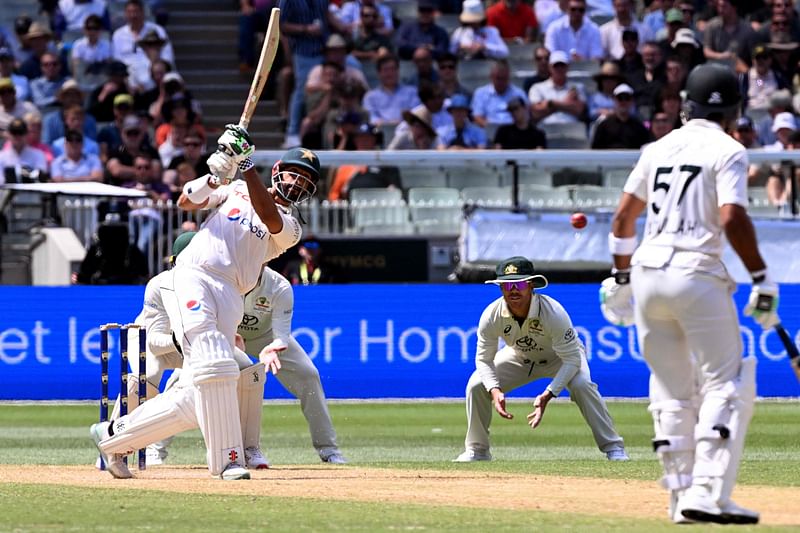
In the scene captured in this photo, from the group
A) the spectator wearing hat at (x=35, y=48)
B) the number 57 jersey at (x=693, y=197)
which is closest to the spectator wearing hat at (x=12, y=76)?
the spectator wearing hat at (x=35, y=48)

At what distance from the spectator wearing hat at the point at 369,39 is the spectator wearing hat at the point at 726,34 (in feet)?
15.4

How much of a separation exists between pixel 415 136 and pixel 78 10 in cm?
628

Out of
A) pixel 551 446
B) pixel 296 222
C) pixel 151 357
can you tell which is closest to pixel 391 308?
pixel 551 446

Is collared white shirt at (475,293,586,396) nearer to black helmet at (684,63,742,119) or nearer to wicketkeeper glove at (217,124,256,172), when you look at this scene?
wicketkeeper glove at (217,124,256,172)

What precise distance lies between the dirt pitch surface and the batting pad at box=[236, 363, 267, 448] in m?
0.30

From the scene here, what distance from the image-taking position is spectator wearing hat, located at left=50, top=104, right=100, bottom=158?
71.1 feet

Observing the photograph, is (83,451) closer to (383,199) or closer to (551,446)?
(551,446)

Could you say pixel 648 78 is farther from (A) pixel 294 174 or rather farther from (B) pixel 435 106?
(A) pixel 294 174

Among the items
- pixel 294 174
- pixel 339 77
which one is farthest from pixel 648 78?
pixel 294 174

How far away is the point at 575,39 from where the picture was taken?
79.9 ft

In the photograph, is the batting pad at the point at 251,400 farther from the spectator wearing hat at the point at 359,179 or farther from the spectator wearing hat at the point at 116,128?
the spectator wearing hat at the point at 116,128

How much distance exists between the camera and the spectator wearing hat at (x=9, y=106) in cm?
2230

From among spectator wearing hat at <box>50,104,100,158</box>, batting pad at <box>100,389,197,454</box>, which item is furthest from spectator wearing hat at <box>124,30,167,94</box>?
batting pad at <box>100,389,197,454</box>

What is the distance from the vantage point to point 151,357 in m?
12.2
